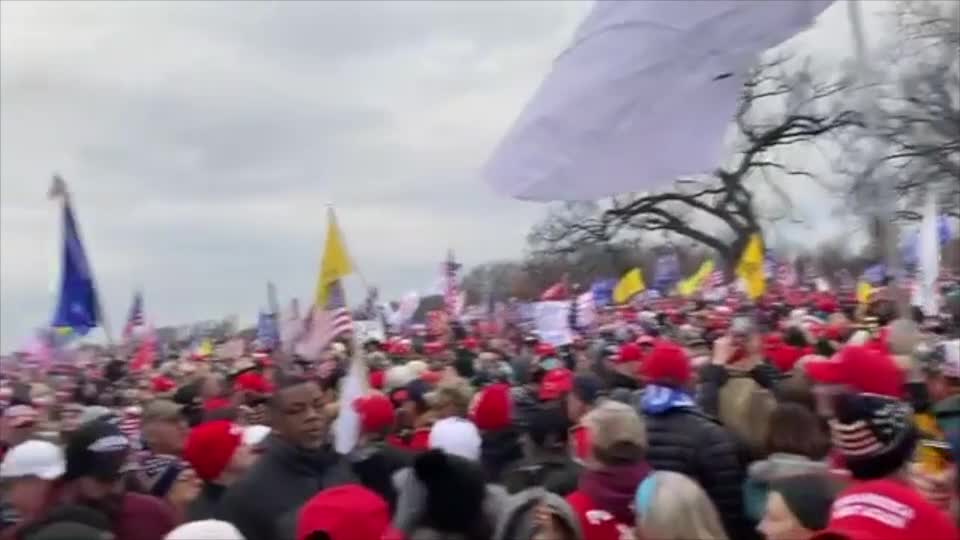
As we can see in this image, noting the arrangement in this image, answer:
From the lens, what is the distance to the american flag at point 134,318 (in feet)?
85.0

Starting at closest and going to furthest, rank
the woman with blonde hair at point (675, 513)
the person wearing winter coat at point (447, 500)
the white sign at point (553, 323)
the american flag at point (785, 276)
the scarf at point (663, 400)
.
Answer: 1. the woman with blonde hair at point (675, 513)
2. the person wearing winter coat at point (447, 500)
3. the scarf at point (663, 400)
4. the white sign at point (553, 323)
5. the american flag at point (785, 276)

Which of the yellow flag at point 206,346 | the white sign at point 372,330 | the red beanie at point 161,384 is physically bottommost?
the yellow flag at point 206,346

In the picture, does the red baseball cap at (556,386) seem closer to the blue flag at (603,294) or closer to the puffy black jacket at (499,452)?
the puffy black jacket at (499,452)

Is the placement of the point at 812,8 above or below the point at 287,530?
above

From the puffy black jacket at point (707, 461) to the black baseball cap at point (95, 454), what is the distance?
7.49 feet

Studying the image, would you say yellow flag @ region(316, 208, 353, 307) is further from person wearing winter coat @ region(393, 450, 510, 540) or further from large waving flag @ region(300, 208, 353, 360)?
person wearing winter coat @ region(393, 450, 510, 540)

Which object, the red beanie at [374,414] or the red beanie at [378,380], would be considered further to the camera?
the red beanie at [378,380]

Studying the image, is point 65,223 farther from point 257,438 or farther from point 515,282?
point 515,282

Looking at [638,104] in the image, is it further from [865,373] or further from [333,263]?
[333,263]

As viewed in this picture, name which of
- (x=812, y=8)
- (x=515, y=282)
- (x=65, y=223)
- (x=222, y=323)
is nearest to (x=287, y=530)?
(x=812, y=8)

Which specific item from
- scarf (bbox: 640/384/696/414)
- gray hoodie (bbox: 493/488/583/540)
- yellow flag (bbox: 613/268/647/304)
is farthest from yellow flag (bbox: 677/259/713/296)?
gray hoodie (bbox: 493/488/583/540)

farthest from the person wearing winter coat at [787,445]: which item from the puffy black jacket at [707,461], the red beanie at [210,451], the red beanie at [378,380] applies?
the red beanie at [378,380]

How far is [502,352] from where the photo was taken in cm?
1711

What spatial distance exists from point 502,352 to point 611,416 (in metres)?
11.7
